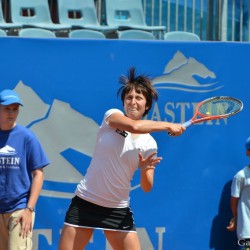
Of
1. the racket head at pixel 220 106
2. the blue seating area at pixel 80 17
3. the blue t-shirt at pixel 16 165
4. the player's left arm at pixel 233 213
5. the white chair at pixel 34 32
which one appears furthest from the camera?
the blue seating area at pixel 80 17

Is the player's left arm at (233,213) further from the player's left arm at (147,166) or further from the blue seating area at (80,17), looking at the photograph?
the blue seating area at (80,17)

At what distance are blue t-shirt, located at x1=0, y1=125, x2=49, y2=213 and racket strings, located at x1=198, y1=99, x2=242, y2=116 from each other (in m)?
1.24

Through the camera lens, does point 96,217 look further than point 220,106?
No

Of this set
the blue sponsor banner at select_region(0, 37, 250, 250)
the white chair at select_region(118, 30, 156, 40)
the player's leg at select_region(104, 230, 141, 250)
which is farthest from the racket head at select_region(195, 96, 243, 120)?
the white chair at select_region(118, 30, 156, 40)

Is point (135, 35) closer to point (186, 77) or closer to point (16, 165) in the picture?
point (186, 77)

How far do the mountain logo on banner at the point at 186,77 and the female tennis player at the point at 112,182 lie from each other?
152 centimetres

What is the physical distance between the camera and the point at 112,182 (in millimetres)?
4883

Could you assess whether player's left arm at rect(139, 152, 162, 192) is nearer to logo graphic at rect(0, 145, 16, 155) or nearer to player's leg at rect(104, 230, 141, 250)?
player's leg at rect(104, 230, 141, 250)

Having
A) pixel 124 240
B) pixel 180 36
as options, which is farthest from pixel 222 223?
pixel 180 36

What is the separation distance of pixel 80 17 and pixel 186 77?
366 centimetres

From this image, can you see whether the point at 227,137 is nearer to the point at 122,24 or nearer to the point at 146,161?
the point at 146,161

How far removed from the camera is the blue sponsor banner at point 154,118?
6.26 meters

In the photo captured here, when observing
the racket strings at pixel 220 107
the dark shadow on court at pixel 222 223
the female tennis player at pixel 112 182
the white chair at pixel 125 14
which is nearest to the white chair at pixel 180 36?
the white chair at pixel 125 14

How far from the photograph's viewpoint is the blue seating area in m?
9.14
